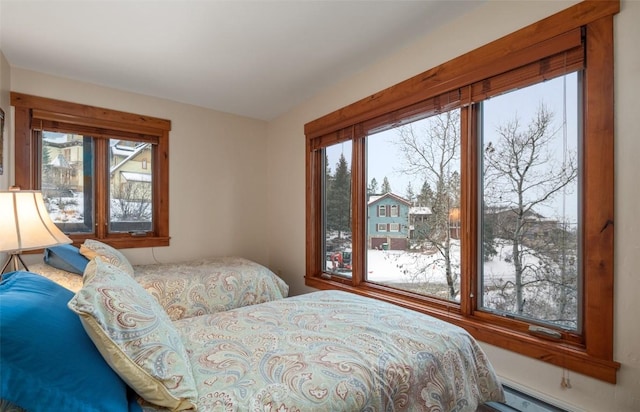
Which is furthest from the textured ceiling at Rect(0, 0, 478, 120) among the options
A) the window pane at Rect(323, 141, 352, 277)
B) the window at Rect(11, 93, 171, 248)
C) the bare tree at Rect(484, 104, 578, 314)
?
the bare tree at Rect(484, 104, 578, 314)

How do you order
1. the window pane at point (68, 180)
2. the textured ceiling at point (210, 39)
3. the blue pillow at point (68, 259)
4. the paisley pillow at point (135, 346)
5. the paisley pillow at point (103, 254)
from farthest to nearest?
the window pane at point (68, 180), the paisley pillow at point (103, 254), the blue pillow at point (68, 259), the textured ceiling at point (210, 39), the paisley pillow at point (135, 346)

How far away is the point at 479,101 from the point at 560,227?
0.92 meters

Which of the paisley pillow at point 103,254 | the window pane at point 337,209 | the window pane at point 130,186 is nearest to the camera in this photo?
the paisley pillow at point 103,254

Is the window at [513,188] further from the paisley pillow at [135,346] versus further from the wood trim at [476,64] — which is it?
the paisley pillow at [135,346]

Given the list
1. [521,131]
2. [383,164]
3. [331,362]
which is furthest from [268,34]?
[331,362]

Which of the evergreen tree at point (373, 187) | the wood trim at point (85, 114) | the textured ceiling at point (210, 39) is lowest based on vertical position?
the evergreen tree at point (373, 187)

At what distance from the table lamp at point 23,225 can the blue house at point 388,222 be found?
2.29 m

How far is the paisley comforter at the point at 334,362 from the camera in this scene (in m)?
1.01

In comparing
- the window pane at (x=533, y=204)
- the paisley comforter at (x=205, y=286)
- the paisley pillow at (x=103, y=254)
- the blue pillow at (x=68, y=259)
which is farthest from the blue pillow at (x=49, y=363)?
the window pane at (x=533, y=204)

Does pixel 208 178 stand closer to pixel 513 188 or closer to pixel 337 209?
pixel 337 209

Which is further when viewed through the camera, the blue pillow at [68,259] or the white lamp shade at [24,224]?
the blue pillow at [68,259]

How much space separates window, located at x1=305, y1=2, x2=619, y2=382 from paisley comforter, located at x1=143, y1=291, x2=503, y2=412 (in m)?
0.62

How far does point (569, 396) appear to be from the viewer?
163 centimetres

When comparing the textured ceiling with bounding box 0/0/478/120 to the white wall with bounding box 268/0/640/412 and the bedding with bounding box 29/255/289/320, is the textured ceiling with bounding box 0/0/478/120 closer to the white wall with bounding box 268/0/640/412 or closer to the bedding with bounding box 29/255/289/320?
the white wall with bounding box 268/0/640/412
